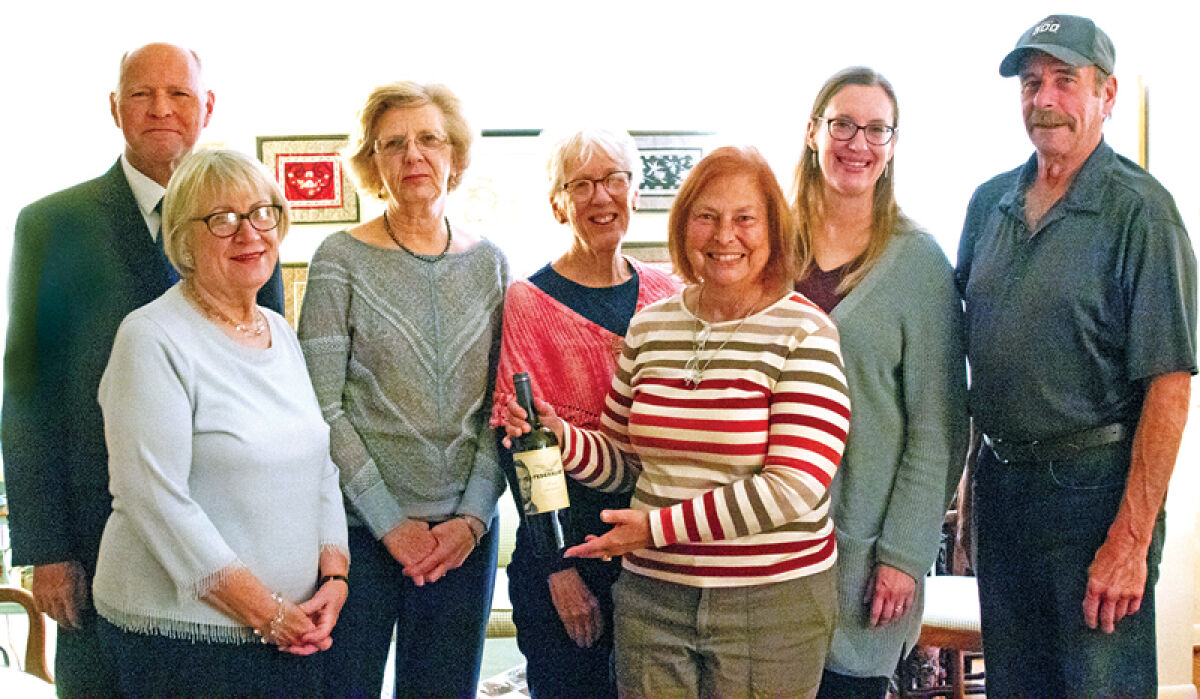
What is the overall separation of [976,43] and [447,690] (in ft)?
11.2

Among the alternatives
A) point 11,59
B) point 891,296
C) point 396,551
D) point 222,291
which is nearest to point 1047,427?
point 891,296

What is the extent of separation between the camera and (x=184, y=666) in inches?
54.2

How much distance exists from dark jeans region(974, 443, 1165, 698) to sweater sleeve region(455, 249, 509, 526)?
954mm

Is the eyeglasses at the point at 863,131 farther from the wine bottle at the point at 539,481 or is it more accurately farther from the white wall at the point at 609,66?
the white wall at the point at 609,66

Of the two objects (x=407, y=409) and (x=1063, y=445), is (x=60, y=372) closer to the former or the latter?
(x=407, y=409)

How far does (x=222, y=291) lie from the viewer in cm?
148

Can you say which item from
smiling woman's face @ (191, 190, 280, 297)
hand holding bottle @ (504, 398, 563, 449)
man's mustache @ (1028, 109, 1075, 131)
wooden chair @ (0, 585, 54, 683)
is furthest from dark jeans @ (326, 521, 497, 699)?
man's mustache @ (1028, 109, 1075, 131)

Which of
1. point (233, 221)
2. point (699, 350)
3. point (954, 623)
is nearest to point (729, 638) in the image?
point (699, 350)

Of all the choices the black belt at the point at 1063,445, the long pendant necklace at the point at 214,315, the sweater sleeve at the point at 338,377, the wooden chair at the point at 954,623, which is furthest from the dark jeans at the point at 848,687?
the wooden chair at the point at 954,623

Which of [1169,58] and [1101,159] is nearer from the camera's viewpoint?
[1101,159]

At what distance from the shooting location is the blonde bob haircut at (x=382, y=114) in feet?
5.57

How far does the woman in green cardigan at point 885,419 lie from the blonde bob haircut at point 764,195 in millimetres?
168

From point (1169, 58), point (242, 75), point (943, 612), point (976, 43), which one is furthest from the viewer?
point (242, 75)

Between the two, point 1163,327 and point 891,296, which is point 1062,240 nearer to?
point 1163,327
